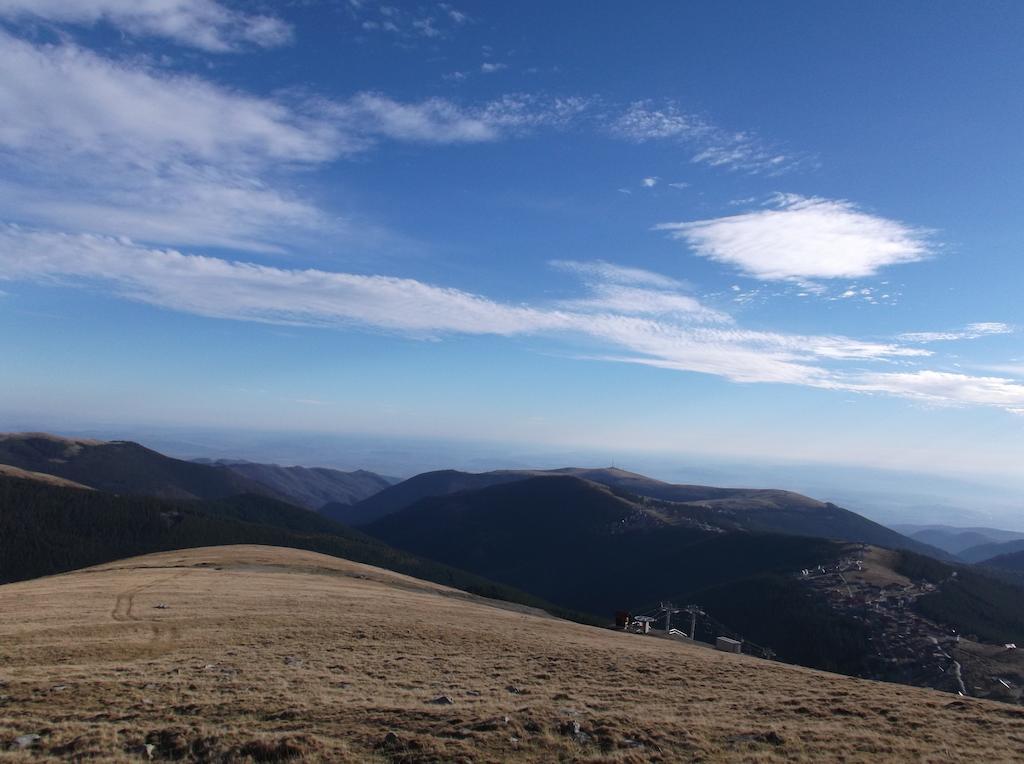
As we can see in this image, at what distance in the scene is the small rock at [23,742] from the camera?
15.3 m

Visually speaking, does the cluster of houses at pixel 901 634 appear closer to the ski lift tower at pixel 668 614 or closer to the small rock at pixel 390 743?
the ski lift tower at pixel 668 614

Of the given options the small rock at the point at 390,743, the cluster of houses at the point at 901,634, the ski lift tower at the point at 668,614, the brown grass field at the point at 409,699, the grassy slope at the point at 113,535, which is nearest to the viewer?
the small rock at the point at 390,743

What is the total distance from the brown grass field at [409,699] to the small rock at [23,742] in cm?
4

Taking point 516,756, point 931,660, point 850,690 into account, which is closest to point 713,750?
point 516,756

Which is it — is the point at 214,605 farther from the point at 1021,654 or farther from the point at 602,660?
the point at 1021,654

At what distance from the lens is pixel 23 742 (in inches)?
612

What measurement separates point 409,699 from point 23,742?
10453 mm

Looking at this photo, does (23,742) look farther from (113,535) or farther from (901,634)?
(113,535)

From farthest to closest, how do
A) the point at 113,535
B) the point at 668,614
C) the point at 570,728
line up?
the point at 113,535, the point at 668,614, the point at 570,728

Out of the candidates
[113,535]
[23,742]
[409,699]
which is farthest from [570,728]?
[113,535]

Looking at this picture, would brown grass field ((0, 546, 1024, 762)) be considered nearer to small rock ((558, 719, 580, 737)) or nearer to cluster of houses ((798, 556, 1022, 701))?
small rock ((558, 719, 580, 737))

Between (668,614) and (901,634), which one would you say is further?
(901,634)

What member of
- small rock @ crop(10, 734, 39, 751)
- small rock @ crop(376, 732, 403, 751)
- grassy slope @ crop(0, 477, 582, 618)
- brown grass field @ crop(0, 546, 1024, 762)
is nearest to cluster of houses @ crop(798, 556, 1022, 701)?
grassy slope @ crop(0, 477, 582, 618)

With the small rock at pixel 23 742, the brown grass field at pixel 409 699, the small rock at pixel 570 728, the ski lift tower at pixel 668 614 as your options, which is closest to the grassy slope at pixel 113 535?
the ski lift tower at pixel 668 614
